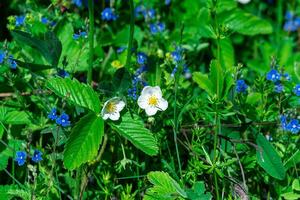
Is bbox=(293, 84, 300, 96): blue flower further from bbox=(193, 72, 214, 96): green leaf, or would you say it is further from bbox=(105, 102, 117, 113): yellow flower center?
bbox=(105, 102, 117, 113): yellow flower center

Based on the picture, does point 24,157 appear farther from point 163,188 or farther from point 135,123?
point 163,188

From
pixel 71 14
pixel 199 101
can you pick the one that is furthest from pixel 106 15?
pixel 199 101

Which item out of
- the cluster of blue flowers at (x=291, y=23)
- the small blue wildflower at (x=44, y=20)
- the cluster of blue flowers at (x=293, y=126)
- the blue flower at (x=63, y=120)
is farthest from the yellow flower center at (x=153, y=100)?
the cluster of blue flowers at (x=291, y=23)

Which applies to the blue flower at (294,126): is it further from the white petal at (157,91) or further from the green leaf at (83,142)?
the green leaf at (83,142)

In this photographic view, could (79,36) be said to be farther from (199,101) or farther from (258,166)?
(258,166)

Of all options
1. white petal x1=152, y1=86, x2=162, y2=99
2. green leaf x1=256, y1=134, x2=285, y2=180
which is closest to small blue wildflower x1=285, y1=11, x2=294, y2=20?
green leaf x1=256, y1=134, x2=285, y2=180

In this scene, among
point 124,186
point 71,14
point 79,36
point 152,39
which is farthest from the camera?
point 152,39
